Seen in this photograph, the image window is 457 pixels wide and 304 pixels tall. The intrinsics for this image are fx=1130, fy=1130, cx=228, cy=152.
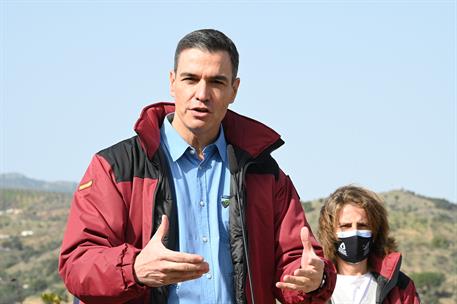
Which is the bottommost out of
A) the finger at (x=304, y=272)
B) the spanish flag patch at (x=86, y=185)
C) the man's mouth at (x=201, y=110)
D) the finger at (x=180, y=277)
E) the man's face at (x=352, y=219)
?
the man's face at (x=352, y=219)

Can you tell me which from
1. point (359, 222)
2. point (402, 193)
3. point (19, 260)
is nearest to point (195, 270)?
point (359, 222)

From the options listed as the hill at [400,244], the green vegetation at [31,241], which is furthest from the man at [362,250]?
the green vegetation at [31,241]

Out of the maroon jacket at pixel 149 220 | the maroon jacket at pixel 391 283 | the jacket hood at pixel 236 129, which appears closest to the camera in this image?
the maroon jacket at pixel 149 220

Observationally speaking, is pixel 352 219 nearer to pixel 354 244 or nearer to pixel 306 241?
pixel 354 244

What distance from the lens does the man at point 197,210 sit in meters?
4.98

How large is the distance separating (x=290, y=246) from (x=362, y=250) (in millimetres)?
2544

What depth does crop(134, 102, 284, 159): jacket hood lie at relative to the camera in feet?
17.5

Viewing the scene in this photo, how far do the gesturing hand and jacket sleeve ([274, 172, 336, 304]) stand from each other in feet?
0.41

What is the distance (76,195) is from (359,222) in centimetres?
322

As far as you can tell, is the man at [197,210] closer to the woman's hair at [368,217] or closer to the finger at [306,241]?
the finger at [306,241]

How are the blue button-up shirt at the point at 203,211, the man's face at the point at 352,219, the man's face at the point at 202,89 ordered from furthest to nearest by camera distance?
1. the man's face at the point at 352,219
2. the man's face at the point at 202,89
3. the blue button-up shirt at the point at 203,211

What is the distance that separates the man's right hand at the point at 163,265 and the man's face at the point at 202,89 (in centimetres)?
69

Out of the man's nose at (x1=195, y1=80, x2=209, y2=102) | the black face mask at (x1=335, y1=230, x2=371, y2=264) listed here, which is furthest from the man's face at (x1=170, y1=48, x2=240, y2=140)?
the black face mask at (x1=335, y1=230, x2=371, y2=264)

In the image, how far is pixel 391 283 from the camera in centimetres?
780
